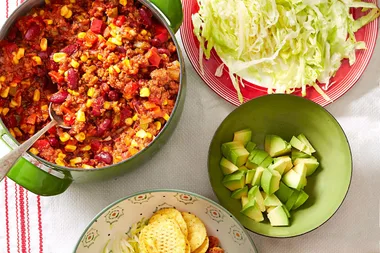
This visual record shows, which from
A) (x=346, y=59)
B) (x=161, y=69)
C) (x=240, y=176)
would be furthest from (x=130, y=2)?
(x=346, y=59)

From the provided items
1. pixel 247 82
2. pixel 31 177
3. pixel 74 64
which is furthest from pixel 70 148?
pixel 247 82

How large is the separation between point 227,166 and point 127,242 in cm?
48

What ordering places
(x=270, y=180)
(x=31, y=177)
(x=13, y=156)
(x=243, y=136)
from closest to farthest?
(x=13, y=156)
(x=31, y=177)
(x=270, y=180)
(x=243, y=136)

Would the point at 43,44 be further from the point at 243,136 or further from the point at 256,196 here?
the point at 256,196

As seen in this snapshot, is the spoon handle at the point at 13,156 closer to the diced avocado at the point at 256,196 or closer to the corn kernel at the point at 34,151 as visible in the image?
the corn kernel at the point at 34,151

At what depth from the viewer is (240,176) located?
7.09 feet

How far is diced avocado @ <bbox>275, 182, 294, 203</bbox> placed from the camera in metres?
2.17

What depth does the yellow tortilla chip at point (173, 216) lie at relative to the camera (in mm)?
2107

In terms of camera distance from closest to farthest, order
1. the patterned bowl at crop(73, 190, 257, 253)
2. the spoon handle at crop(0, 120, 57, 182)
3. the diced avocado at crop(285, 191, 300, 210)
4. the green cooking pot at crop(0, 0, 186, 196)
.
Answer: the spoon handle at crop(0, 120, 57, 182) → the green cooking pot at crop(0, 0, 186, 196) → the patterned bowl at crop(73, 190, 257, 253) → the diced avocado at crop(285, 191, 300, 210)

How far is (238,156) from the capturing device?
7.06 feet

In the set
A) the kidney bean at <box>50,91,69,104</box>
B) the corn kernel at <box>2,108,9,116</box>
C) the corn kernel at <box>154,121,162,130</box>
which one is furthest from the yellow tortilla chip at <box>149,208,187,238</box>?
the corn kernel at <box>2,108,9,116</box>

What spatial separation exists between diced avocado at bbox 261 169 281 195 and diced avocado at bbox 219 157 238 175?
4.6 inches

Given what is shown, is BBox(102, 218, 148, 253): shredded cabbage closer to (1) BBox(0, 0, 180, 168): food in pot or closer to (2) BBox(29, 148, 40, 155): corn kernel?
(1) BBox(0, 0, 180, 168): food in pot

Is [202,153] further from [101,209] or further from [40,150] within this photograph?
[40,150]
